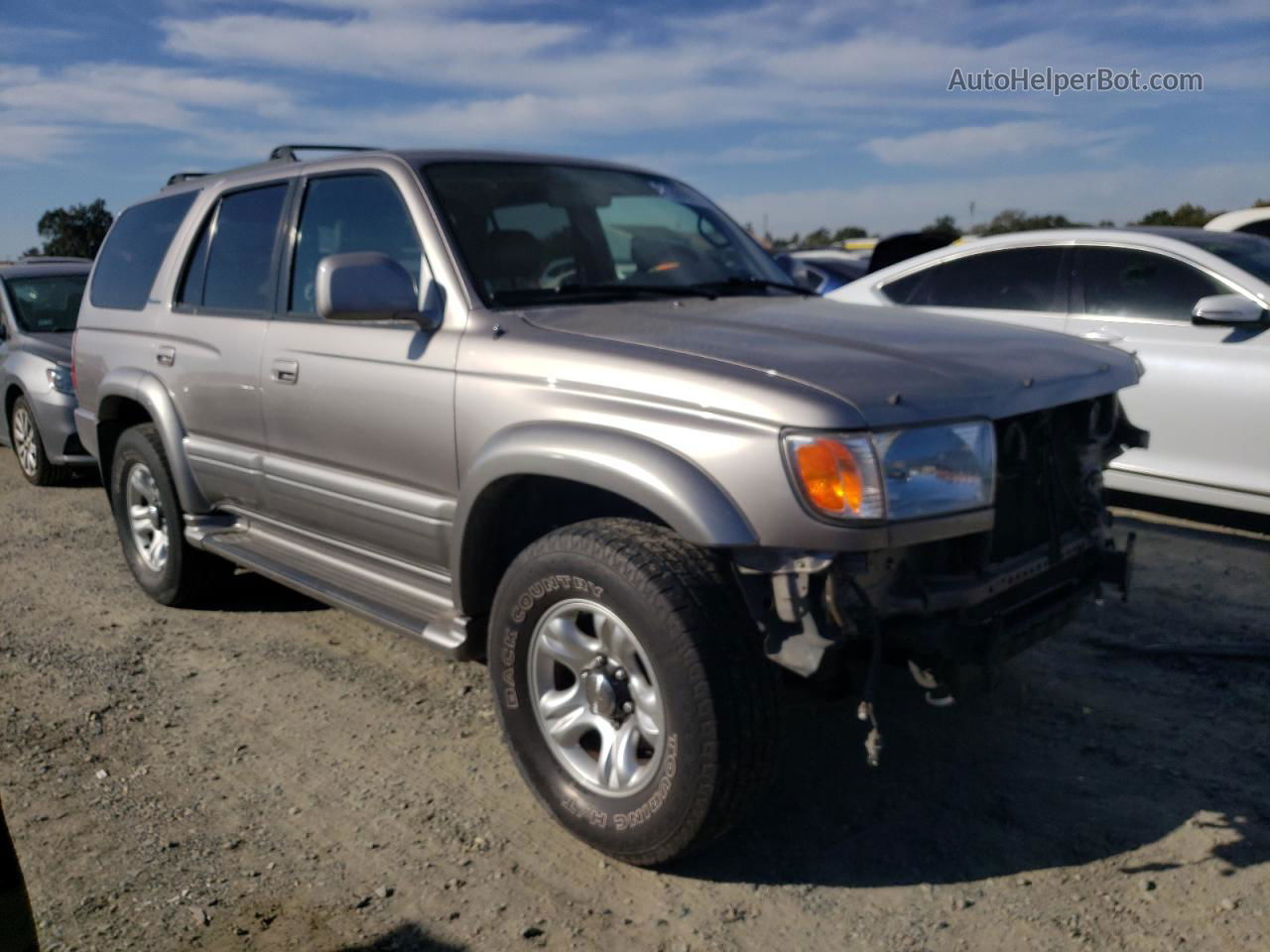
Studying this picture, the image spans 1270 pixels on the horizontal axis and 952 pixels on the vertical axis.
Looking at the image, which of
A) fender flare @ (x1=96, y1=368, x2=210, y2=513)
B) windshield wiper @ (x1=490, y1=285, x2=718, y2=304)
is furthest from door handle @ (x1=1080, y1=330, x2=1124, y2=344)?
fender flare @ (x1=96, y1=368, x2=210, y2=513)

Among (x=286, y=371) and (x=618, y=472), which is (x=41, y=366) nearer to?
(x=286, y=371)

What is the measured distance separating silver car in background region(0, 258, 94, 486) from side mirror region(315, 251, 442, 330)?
4.69 m

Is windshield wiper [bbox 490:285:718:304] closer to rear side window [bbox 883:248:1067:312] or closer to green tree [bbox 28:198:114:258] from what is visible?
rear side window [bbox 883:248:1067:312]

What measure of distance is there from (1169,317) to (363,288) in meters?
4.42

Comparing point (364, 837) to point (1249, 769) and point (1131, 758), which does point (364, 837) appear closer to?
point (1131, 758)

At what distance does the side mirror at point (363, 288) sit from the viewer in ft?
10.5

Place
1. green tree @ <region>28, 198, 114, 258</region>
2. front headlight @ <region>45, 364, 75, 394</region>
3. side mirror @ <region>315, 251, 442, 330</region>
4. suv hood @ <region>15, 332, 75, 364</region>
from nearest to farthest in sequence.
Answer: side mirror @ <region>315, 251, 442, 330</region>, front headlight @ <region>45, 364, 75, 394</region>, suv hood @ <region>15, 332, 75, 364</region>, green tree @ <region>28, 198, 114, 258</region>

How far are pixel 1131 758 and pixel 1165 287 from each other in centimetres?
334

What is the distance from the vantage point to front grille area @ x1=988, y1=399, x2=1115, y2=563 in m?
2.93

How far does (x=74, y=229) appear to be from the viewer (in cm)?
2334

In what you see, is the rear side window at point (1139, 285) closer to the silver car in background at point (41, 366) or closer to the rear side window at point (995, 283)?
the rear side window at point (995, 283)

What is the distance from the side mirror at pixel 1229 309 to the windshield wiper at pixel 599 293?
2.92m

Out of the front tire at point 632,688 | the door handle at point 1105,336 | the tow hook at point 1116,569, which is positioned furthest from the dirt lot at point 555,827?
the door handle at point 1105,336

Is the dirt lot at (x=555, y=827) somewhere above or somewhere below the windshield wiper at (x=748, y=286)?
below
